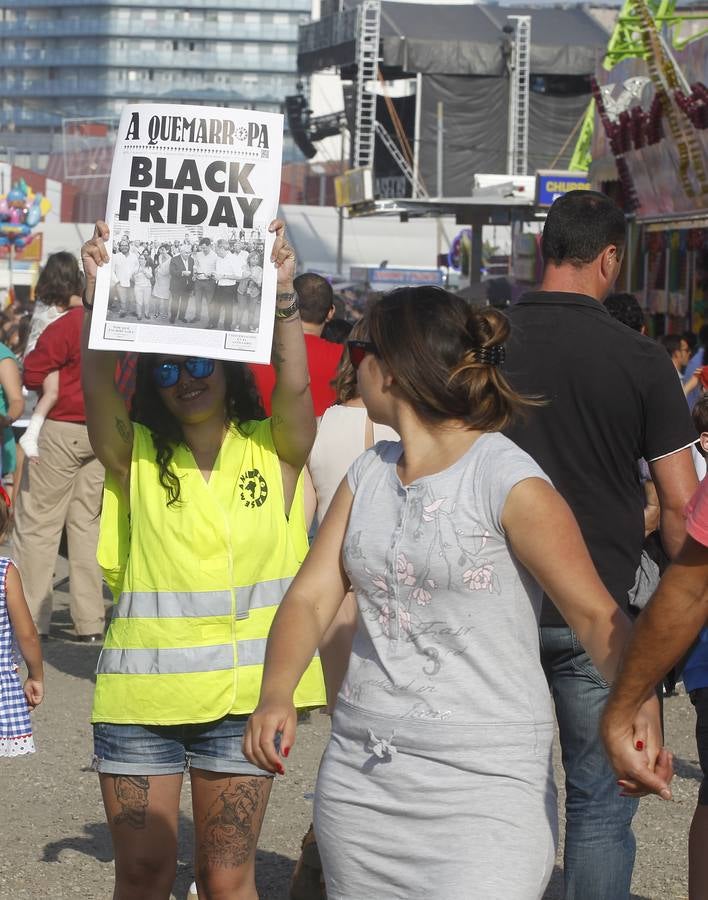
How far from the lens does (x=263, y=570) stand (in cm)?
360

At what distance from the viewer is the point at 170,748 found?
347 centimetres

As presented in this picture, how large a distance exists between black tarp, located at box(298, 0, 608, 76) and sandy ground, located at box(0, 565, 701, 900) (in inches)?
2184

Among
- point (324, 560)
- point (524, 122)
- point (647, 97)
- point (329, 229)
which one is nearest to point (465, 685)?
point (324, 560)

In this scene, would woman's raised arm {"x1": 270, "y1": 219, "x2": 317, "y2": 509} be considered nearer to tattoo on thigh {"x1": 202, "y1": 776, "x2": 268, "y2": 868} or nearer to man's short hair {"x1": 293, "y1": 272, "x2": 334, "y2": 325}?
tattoo on thigh {"x1": 202, "y1": 776, "x2": 268, "y2": 868}

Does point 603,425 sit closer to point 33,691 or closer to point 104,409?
point 104,409

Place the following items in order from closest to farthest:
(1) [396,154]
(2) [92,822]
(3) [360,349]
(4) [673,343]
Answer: (3) [360,349] → (2) [92,822] → (4) [673,343] → (1) [396,154]

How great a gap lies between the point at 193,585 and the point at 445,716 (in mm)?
1012

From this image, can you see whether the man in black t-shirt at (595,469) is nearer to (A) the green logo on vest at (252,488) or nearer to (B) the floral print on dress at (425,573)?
(A) the green logo on vest at (252,488)

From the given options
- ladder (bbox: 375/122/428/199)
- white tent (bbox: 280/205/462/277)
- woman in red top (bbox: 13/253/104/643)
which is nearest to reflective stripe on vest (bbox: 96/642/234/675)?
woman in red top (bbox: 13/253/104/643)

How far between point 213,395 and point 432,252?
7226cm

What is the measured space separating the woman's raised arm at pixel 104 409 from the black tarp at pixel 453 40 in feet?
190

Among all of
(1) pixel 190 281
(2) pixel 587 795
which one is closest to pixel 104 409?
(1) pixel 190 281

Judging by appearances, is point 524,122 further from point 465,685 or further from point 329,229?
point 465,685

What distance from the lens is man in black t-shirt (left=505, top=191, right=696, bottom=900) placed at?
12.2 ft
